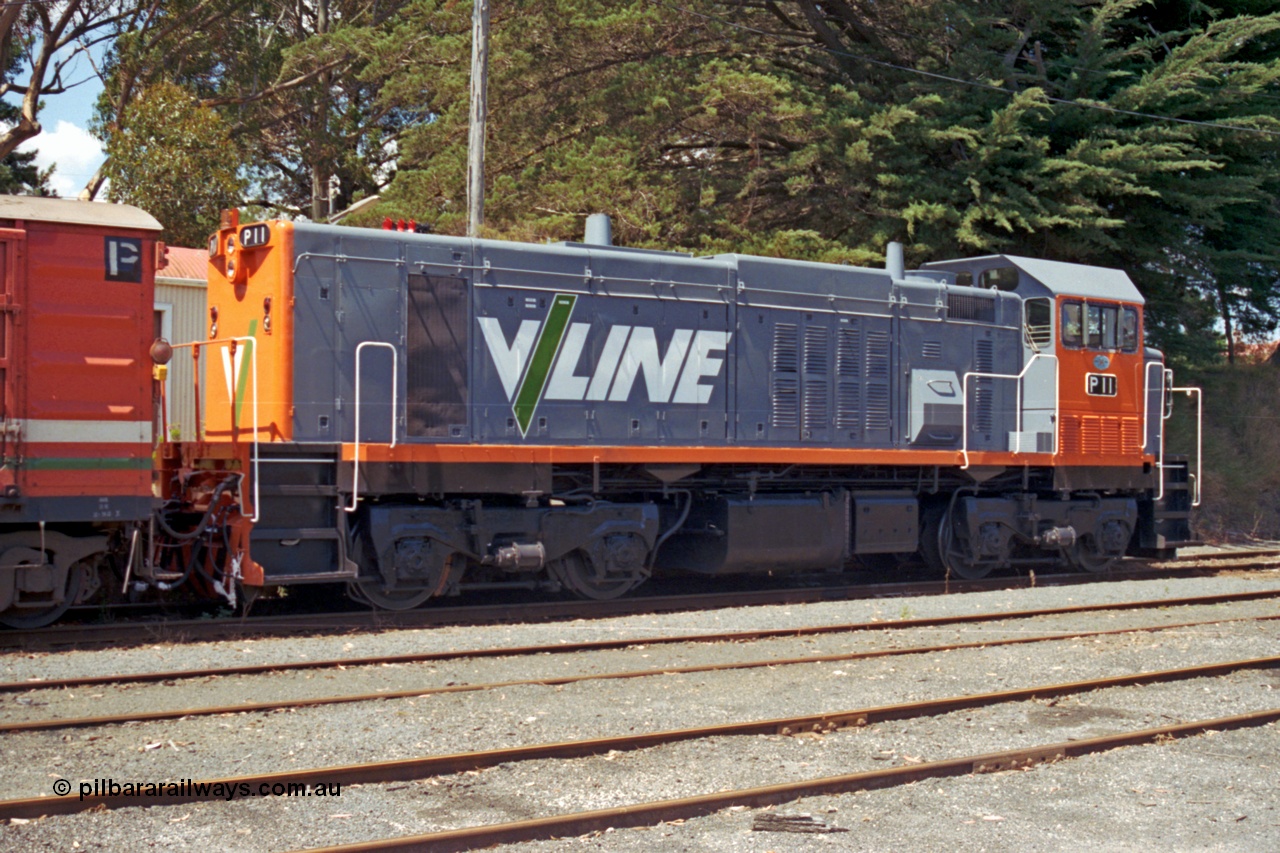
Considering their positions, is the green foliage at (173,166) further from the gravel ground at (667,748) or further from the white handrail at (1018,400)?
the gravel ground at (667,748)

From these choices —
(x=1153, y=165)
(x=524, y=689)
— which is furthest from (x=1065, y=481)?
(x=524, y=689)

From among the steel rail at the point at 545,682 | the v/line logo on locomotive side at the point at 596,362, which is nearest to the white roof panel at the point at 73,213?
the v/line logo on locomotive side at the point at 596,362

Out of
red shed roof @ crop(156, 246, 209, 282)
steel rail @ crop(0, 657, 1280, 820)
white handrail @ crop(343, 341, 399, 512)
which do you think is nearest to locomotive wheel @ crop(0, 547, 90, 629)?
white handrail @ crop(343, 341, 399, 512)

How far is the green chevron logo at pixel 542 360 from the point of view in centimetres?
1073

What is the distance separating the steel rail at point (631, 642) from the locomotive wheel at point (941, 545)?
7.18ft

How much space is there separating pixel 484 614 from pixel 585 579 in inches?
43.7

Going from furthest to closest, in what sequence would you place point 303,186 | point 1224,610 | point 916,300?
point 303,186 → point 916,300 → point 1224,610

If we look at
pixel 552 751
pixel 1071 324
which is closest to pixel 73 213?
Answer: pixel 552 751

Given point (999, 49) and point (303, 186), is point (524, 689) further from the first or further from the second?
point (303, 186)

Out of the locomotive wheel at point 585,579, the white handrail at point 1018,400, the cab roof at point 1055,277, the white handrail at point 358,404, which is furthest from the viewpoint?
the cab roof at point 1055,277

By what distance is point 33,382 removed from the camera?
8.49 meters

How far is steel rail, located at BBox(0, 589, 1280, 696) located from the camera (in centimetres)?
735

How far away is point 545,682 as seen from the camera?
7.61 meters

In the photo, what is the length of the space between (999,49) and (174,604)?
15727 millimetres
